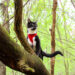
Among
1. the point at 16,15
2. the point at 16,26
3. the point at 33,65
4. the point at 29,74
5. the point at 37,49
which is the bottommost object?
the point at 37,49

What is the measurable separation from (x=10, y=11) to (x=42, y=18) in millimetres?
2222

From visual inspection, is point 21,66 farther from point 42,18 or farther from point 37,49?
point 42,18

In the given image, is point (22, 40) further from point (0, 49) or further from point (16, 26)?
point (0, 49)

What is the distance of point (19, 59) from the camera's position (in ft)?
4.09

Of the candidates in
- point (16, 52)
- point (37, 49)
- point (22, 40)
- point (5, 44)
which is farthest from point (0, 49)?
point (37, 49)

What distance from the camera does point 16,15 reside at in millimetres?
1561

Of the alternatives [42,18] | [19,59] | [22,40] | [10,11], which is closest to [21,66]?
[19,59]

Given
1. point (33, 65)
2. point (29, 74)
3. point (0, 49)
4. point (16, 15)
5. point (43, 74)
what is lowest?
point (43, 74)

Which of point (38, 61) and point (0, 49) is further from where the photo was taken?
point (38, 61)

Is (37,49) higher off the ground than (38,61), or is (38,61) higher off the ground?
(38,61)

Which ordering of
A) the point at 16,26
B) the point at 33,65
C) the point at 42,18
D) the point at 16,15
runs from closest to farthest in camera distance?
the point at 33,65
the point at 16,15
the point at 16,26
the point at 42,18

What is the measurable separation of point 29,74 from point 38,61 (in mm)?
182

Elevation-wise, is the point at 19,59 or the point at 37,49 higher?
the point at 19,59

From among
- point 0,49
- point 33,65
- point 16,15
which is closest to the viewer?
point 0,49
